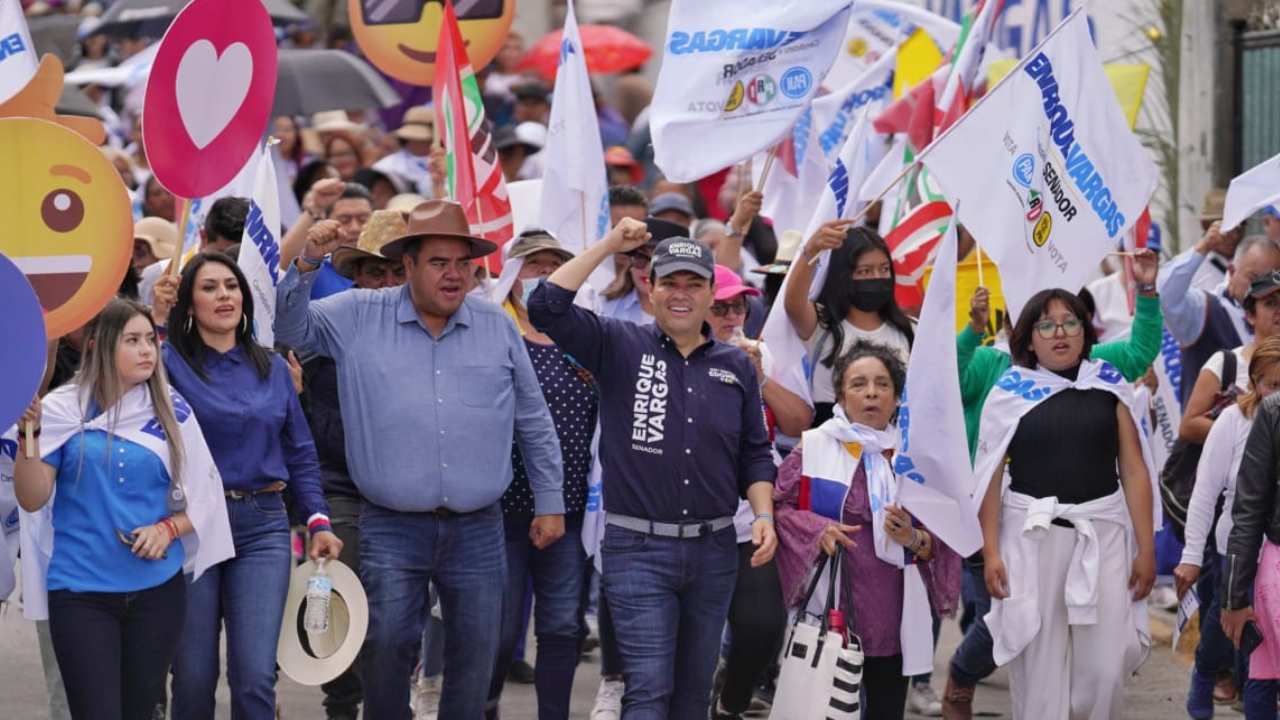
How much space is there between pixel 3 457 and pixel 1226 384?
5532 mm

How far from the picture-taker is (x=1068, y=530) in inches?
366

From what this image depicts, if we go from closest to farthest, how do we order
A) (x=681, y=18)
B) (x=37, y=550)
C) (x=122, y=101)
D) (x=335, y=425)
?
(x=37, y=550)
(x=335, y=425)
(x=681, y=18)
(x=122, y=101)

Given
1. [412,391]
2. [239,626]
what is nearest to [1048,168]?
[412,391]

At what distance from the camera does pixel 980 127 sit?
9656 mm

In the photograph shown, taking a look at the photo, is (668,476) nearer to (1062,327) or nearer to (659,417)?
(659,417)

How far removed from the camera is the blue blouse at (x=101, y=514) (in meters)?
7.55

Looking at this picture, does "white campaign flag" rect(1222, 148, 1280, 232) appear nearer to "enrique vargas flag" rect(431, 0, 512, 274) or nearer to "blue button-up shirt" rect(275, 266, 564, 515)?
"enrique vargas flag" rect(431, 0, 512, 274)

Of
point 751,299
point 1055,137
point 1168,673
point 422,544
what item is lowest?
point 1168,673

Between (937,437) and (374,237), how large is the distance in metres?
2.43

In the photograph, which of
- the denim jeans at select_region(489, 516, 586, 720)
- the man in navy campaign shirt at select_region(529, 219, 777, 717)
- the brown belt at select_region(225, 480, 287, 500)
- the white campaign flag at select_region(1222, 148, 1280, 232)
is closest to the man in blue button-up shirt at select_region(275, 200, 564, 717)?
the brown belt at select_region(225, 480, 287, 500)

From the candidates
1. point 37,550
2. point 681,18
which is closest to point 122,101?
point 681,18

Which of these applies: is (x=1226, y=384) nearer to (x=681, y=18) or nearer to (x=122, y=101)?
(x=681, y=18)

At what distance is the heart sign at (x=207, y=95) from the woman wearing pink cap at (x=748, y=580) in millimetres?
1997

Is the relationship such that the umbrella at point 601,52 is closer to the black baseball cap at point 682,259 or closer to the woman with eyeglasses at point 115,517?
the black baseball cap at point 682,259
